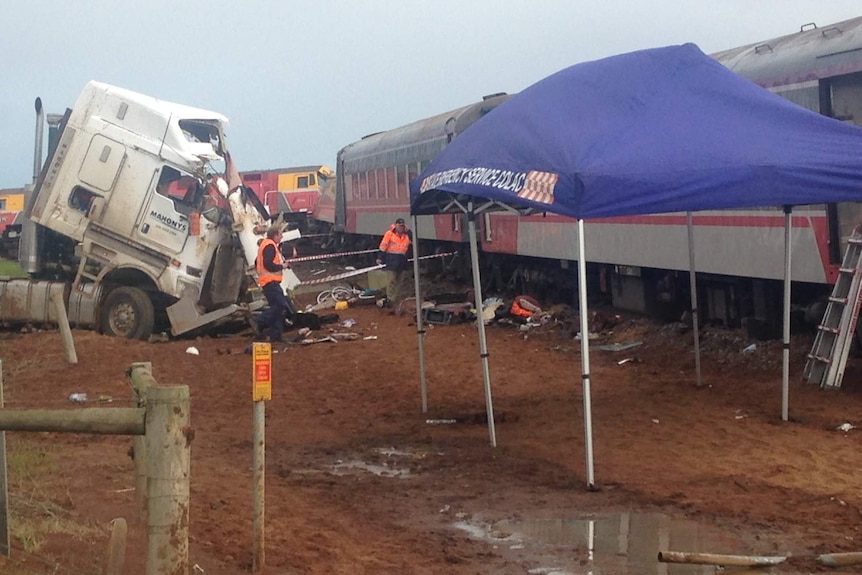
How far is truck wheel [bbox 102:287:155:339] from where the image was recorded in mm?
19188

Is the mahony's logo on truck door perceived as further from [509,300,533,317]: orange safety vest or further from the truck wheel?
[509,300,533,317]: orange safety vest

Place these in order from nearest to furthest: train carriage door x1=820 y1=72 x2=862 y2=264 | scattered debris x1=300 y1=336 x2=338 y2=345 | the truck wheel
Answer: train carriage door x1=820 y1=72 x2=862 y2=264 < scattered debris x1=300 y1=336 x2=338 y2=345 < the truck wheel

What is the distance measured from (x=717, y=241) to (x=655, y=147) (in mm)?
6241

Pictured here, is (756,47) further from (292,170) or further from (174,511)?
(292,170)

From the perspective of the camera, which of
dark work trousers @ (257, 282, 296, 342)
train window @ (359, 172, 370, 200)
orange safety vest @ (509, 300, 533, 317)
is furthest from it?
train window @ (359, 172, 370, 200)

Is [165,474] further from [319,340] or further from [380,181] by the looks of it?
[380,181]

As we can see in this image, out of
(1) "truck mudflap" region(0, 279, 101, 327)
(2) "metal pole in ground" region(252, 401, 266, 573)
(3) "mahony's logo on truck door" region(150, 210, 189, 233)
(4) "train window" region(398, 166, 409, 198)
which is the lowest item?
(2) "metal pole in ground" region(252, 401, 266, 573)

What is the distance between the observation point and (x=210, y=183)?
1878 cm

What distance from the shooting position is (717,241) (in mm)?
14875

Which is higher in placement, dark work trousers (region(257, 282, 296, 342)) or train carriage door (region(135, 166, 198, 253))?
train carriage door (region(135, 166, 198, 253))

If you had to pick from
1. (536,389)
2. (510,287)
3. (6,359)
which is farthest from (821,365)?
(510,287)

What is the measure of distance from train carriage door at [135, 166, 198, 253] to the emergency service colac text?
8.83 metres

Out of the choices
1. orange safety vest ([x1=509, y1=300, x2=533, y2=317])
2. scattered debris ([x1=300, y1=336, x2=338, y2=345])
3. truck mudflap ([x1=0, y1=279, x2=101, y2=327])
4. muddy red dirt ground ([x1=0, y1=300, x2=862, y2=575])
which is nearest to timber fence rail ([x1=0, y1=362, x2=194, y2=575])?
muddy red dirt ground ([x1=0, y1=300, x2=862, y2=575])

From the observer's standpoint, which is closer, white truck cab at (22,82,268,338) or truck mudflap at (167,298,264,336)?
white truck cab at (22,82,268,338)
